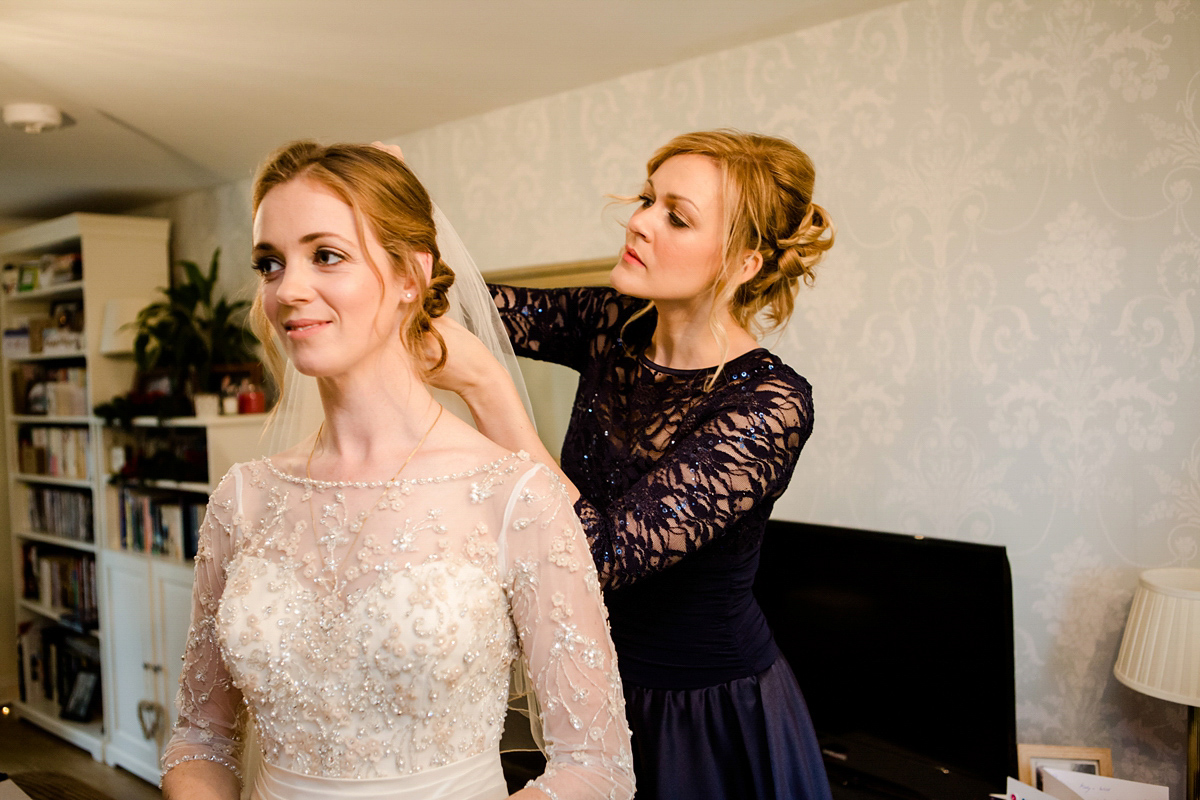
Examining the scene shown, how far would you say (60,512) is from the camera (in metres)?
4.93

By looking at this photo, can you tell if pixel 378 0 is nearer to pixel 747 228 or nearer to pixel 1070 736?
pixel 747 228

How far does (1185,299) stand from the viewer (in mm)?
2010

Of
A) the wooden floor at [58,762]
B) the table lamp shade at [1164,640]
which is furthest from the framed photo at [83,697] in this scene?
the table lamp shade at [1164,640]

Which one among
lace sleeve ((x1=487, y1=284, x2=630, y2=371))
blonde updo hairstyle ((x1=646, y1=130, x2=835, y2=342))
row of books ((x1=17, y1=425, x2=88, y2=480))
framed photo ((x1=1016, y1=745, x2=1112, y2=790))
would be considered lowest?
framed photo ((x1=1016, y1=745, x2=1112, y2=790))

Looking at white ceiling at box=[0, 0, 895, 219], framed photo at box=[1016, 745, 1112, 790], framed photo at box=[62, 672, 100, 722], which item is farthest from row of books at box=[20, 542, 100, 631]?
framed photo at box=[1016, 745, 1112, 790]

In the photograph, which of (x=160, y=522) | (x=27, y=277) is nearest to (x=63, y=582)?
(x=160, y=522)

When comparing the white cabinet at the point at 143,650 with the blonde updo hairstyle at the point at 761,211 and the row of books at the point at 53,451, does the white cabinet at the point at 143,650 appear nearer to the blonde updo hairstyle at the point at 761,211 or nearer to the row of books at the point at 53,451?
the row of books at the point at 53,451

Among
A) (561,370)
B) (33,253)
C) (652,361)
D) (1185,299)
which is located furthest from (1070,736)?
(33,253)

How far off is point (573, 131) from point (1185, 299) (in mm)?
1917

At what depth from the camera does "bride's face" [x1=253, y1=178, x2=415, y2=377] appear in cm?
102

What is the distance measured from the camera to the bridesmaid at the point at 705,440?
4.16ft

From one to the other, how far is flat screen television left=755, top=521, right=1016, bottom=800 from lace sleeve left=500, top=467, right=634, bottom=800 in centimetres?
134

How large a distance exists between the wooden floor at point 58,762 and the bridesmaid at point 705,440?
3.59 meters

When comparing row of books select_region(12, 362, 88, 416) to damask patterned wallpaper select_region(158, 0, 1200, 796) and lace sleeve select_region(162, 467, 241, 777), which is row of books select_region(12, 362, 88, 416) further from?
lace sleeve select_region(162, 467, 241, 777)
